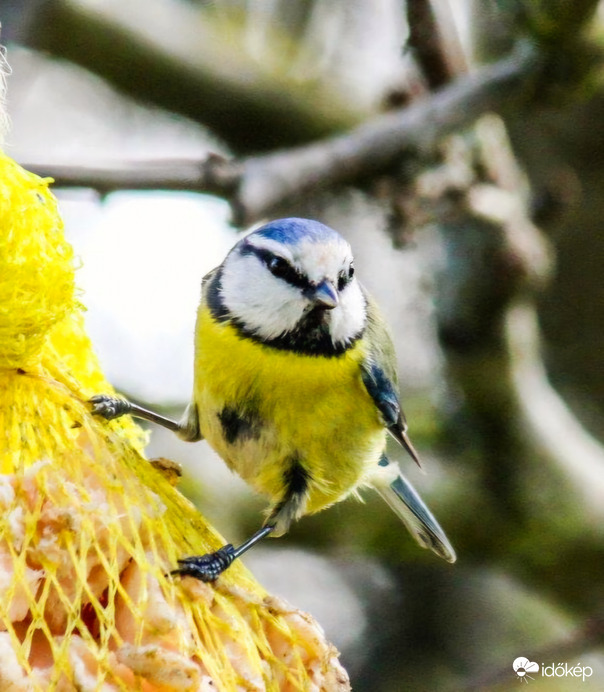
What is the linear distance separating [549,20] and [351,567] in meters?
1.74

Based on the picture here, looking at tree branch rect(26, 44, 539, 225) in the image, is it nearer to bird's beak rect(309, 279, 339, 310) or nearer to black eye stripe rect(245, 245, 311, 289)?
black eye stripe rect(245, 245, 311, 289)

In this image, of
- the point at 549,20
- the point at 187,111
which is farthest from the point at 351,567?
the point at 549,20

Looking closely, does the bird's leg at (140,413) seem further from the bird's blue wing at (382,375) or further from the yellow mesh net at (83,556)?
the bird's blue wing at (382,375)

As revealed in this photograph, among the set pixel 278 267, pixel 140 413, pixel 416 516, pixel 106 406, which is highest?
pixel 278 267

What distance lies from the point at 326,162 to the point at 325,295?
28.7 inches

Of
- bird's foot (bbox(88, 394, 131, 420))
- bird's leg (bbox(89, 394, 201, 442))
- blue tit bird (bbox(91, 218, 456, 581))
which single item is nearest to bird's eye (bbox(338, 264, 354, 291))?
blue tit bird (bbox(91, 218, 456, 581))

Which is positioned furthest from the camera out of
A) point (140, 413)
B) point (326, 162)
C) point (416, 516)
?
point (326, 162)

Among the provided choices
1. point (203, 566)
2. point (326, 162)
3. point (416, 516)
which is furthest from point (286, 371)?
point (326, 162)

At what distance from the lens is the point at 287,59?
8.63ft

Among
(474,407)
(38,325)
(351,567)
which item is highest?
(38,325)

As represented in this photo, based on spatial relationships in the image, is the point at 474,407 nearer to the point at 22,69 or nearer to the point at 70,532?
Answer: the point at 22,69

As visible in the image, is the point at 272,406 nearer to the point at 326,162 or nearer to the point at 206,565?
the point at 206,565

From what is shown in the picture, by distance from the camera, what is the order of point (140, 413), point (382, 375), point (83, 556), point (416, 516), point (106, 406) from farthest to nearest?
point (416, 516), point (382, 375), point (140, 413), point (106, 406), point (83, 556)

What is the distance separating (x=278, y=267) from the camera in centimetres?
138
